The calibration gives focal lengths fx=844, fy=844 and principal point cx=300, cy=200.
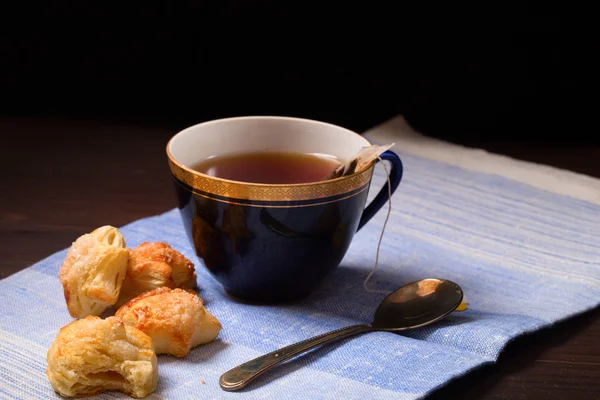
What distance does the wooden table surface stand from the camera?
1039 mm

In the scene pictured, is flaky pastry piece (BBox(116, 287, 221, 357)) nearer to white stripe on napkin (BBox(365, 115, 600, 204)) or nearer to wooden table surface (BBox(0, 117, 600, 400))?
wooden table surface (BBox(0, 117, 600, 400))

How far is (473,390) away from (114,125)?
1.33m

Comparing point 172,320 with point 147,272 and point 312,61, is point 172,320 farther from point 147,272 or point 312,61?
point 312,61

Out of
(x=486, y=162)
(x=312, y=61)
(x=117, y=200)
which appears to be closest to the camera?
(x=117, y=200)

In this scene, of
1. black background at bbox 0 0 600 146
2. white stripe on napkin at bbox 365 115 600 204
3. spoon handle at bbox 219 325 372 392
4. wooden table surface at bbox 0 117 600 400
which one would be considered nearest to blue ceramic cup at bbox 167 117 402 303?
spoon handle at bbox 219 325 372 392

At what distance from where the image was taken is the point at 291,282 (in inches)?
44.9

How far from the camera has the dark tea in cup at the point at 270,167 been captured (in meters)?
1.20

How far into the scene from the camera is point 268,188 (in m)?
1.06

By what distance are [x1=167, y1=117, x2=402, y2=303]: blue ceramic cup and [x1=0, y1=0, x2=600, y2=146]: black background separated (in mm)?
1049

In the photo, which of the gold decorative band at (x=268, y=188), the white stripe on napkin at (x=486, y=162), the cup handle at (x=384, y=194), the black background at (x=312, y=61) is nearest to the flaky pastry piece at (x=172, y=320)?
the gold decorative band at (x=268, y=188)

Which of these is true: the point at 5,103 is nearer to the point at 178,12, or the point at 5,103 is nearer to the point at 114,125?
the point at 114,125

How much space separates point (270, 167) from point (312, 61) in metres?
1.11

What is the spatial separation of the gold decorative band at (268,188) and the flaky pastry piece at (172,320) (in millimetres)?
141

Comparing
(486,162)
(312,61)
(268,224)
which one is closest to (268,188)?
(268,224)
